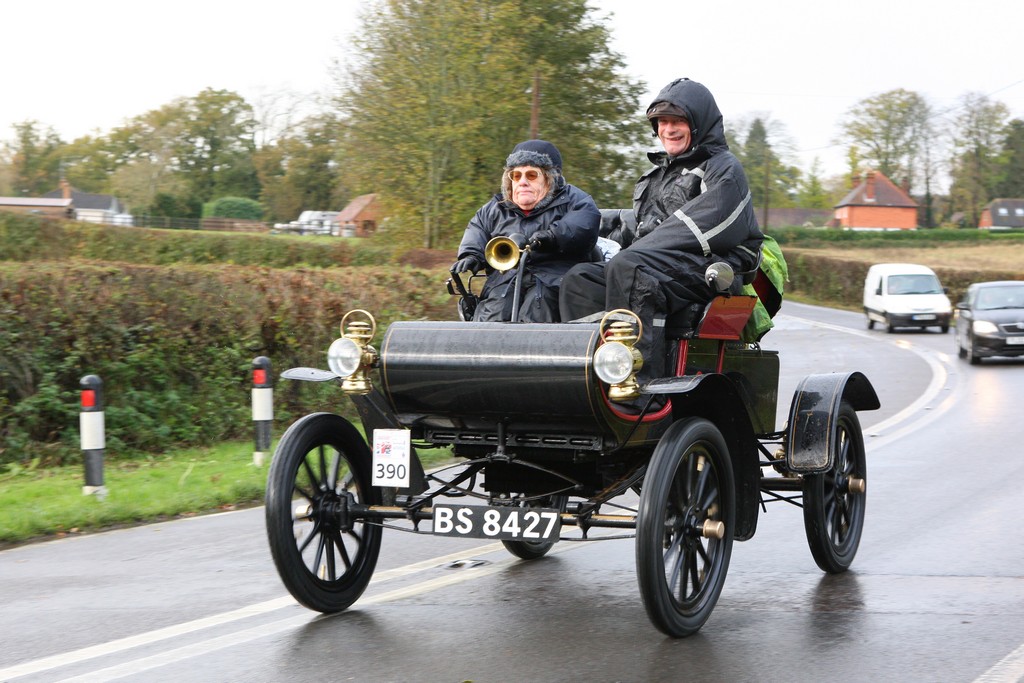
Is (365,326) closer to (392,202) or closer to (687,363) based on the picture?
(687,363)

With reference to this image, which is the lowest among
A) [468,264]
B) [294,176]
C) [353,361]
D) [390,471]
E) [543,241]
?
[390,471]

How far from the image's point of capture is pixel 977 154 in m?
100

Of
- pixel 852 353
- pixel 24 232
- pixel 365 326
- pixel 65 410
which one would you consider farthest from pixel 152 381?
pixel 24 232

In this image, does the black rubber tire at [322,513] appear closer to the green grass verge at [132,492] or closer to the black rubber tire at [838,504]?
the black rubber tire at [838,504]

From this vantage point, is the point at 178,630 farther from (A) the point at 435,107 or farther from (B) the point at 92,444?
(A) the point at 435,107

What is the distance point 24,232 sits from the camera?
138 ft

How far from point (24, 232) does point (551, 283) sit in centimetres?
4008

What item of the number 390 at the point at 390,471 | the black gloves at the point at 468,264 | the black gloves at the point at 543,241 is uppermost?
the black gloves at the point at 543,241

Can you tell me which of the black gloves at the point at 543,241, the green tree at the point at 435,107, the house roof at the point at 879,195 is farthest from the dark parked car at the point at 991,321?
the house roof at the point at 879,195

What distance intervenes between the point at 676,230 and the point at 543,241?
674 millimetres

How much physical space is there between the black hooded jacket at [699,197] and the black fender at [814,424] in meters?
0.96

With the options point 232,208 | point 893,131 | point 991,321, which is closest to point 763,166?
point 893,131

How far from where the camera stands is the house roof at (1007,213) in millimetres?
109312

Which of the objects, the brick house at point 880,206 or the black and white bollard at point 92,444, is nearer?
the black and white bollard at point 92,444
